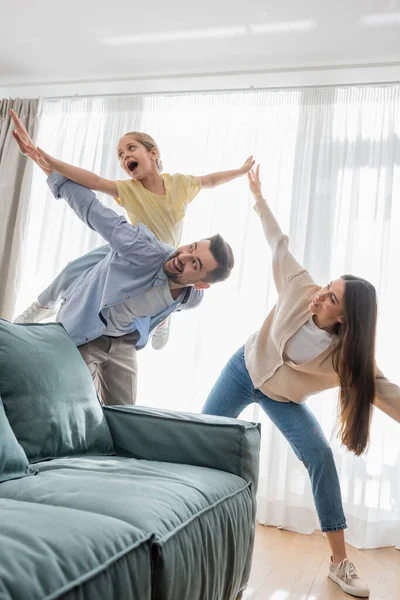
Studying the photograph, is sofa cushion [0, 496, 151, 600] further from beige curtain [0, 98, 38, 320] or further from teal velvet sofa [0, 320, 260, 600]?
beige curtain [0, 98, 38, 320]

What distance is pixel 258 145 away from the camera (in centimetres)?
369

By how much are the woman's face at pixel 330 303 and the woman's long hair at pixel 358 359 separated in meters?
0.02

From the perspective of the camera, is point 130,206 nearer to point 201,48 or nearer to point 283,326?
point 283,326

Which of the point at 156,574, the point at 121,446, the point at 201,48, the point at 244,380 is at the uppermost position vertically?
the point at 201,48

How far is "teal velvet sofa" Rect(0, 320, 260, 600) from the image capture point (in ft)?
3.38

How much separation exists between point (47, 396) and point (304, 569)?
138cm

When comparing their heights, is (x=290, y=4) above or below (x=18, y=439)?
above

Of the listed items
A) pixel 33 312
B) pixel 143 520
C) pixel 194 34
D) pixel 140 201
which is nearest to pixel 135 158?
pixel 140 201

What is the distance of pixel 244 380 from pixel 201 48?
2.05 meters

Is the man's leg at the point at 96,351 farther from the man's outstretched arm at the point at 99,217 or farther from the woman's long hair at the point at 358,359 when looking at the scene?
the woman's long hair at the point at 358,359

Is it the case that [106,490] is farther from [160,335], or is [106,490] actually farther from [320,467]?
[160,335]

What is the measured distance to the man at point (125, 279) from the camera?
7.69 ft

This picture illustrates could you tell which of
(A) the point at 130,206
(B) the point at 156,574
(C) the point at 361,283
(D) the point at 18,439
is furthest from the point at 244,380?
(B) the point at 156,574

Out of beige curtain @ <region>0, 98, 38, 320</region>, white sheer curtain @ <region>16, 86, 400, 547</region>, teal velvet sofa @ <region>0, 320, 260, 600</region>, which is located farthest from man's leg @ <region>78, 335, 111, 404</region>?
Answer: beige curtain @ <region>0, 98, 38, 320</region>
